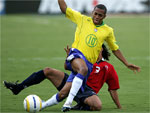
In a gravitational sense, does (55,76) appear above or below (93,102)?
above

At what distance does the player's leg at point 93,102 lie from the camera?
795 centimetres

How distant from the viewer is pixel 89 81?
849 cm

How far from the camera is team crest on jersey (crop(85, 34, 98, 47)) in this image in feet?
26.3

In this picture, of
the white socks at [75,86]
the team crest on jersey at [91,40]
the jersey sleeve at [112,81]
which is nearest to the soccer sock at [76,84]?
the white socks at [75,86]

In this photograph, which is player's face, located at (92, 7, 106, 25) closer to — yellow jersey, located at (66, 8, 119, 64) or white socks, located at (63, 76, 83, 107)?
yellow jersey, located at (66, 8, 119, 64)

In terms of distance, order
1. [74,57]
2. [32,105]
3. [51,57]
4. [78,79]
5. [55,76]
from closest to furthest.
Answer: [32,105] → [78,79] → [74,57] → [55,76] → [51,57]

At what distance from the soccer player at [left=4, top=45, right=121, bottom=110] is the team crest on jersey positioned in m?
0.40

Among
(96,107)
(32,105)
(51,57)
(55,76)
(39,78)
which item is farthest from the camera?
(51,57)

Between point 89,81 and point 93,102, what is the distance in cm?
63

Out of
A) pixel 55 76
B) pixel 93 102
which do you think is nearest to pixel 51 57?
pixel 55 76

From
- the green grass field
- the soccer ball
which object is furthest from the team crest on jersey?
the soccer ball

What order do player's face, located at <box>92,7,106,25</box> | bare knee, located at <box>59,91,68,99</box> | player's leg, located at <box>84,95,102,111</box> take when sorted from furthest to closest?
player's face, located at <box>92,7,106,25</box> < player's leg, located at <box>84,95,102,111</box> < bare knee, located at <box>59,91,68,99</box>

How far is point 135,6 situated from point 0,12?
11.2m

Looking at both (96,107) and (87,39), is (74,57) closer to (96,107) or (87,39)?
(87,39)
